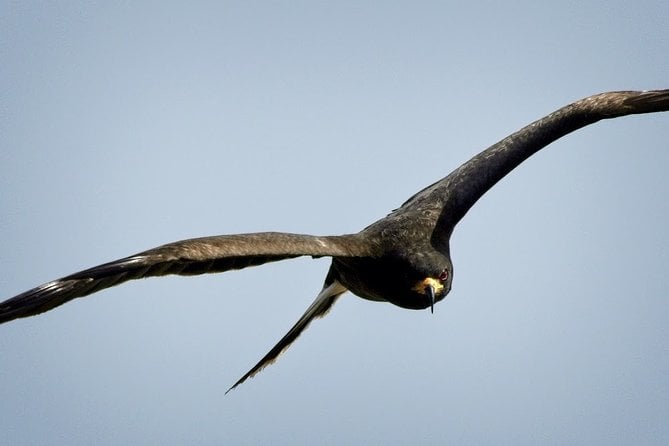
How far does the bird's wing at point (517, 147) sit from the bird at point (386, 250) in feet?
0.04

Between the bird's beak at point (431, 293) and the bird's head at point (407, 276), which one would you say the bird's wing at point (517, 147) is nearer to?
the bird's head at point (407, 276)

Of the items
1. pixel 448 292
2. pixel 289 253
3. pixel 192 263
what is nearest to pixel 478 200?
pixel 448 292

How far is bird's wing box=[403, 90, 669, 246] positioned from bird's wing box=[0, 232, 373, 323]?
8.92 ft

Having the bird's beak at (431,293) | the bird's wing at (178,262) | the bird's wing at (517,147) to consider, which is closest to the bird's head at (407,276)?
the bird's beak at (431,293)

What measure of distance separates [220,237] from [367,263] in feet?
9.21

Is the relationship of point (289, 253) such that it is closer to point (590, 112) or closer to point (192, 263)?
point (192, 263)

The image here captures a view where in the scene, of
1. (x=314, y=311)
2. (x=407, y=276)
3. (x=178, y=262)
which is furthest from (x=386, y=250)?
(x=178, y=262)

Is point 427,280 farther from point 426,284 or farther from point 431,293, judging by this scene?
point 431,293

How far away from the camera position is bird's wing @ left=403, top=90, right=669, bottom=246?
1446 cm

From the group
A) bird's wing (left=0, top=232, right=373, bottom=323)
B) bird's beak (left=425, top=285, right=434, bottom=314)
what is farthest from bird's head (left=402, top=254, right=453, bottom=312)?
bird's wing (left=0, top=232, right=373, bottom=323)

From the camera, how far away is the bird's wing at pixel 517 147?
14.5 metres

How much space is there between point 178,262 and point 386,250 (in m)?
3.54

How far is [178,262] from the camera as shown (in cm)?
1046

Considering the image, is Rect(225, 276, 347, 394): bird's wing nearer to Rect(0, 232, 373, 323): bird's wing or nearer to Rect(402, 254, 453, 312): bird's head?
Rect(402, 254, 453, 312): bird's head
